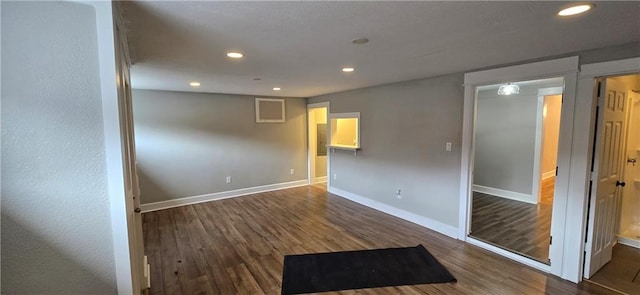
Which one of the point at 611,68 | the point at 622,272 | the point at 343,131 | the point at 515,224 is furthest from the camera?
the point at 343,131

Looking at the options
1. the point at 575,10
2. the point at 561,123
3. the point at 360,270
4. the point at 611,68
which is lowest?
the point at 360,270

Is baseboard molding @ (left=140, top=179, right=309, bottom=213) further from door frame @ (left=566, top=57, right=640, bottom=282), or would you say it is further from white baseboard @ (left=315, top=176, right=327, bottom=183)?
door frame @ (left=566, top=57, right=640, bottom=282)

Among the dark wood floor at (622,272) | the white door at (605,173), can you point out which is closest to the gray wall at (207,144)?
the white door at (605,173)

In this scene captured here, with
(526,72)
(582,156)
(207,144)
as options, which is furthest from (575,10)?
(207,144)

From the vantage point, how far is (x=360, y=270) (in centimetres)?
273

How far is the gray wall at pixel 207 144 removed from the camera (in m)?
4.61

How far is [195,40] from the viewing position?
2.00m

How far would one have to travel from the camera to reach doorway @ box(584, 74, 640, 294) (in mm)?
2422

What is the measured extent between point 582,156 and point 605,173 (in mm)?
444

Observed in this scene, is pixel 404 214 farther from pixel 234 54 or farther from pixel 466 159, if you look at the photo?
pixel 234 54

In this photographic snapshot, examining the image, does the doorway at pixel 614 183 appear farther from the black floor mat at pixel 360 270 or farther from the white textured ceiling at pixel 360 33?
the black floor mat at pixel 360 270

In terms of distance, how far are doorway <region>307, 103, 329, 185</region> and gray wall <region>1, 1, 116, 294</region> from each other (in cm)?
502

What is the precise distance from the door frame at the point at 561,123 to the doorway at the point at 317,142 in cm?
351

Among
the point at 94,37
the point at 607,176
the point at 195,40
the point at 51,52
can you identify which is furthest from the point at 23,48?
the point at 607,176
